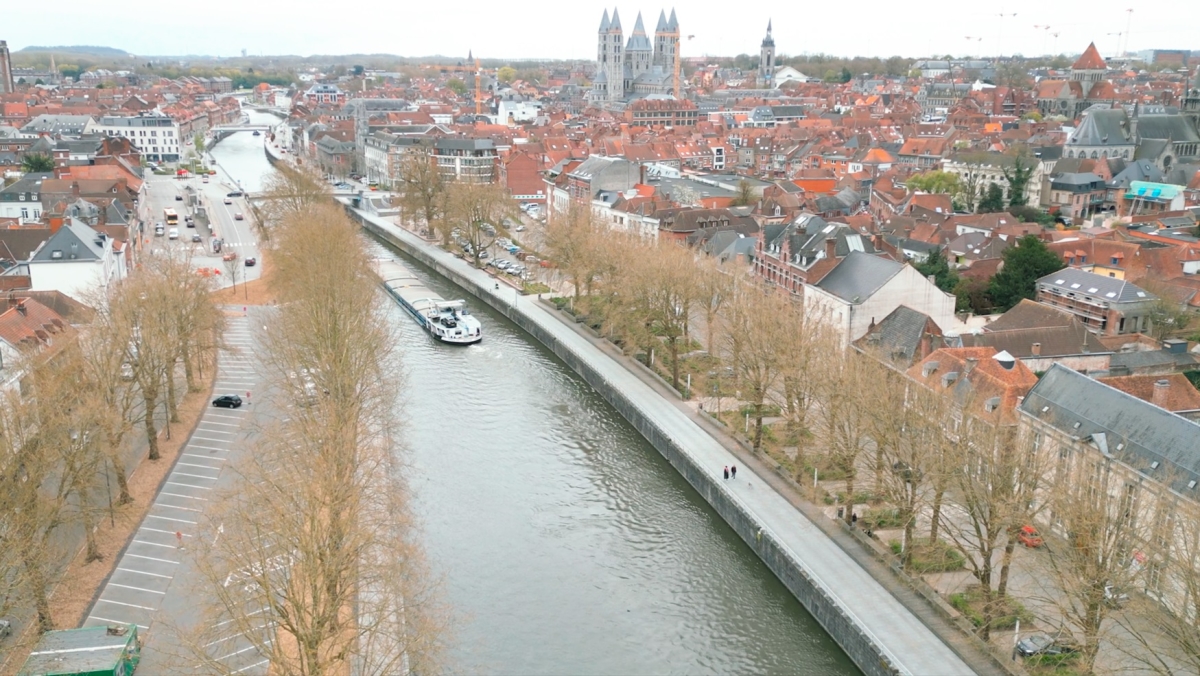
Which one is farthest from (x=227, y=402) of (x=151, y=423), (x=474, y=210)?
(x=474, y=210)

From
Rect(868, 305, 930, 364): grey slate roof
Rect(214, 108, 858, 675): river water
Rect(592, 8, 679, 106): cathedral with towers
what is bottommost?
Rect(214, 108, 858, 675): river water

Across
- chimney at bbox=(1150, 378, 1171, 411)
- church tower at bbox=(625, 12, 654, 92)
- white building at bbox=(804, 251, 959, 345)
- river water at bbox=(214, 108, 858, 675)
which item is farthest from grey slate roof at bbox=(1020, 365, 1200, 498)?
church tower at bbox=(625, 12, 654, 92)

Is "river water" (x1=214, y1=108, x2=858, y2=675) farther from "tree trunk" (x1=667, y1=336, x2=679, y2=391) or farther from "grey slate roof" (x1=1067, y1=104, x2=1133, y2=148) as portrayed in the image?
"grey slate roof" (x1=1067, y1=104, x2=1133, y2=148)

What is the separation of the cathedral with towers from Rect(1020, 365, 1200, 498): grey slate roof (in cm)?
14890

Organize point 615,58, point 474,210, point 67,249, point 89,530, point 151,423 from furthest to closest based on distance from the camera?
point 615,58
point 474,210
point 67,249
point 151,423
point 89,530

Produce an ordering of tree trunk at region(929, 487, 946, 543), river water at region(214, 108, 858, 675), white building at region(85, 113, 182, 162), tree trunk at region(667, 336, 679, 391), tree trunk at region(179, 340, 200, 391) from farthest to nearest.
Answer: white building at region(85, 113, 182, 162) < tree trunk at region(667, 336, 679, 391) < tree trunk at region(179, 340, 200, 391) < tree trunk at region(929, 487, 946, 543) < river water at region(214, 108, 858, 675)

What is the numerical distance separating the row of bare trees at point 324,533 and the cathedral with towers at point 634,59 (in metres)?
143

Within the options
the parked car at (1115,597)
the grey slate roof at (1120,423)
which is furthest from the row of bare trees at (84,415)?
the grey slate roof at (1120,423)

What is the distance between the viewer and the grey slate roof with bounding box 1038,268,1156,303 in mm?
39312

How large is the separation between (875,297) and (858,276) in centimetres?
179

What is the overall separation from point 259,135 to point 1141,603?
163502mm

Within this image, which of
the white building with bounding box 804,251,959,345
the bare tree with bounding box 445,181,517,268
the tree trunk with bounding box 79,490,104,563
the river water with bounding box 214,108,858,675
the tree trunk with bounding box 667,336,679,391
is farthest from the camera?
the bare tree with bounding box 445,181,517,268

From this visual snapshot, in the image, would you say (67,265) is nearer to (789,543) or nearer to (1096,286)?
(789,543)

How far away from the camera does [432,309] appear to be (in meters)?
49.5
